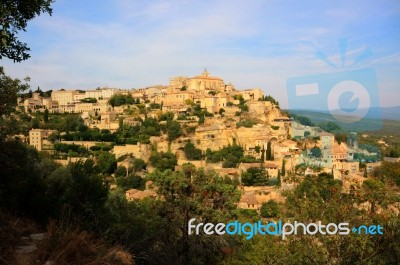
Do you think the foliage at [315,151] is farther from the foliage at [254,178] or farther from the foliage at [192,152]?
the foliage at [192,152]

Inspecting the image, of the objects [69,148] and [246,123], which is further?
[246,123]

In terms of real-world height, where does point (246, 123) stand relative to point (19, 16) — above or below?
below

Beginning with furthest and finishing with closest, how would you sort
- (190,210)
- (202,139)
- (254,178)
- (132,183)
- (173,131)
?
1. (202,139)
2. (173,131)
3. (132,183)
4. (254,178)
5. (190,210)

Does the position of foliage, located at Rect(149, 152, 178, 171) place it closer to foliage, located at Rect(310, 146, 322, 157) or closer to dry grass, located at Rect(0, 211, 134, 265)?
foliage, located at Rect(310, 146, 322, 157)

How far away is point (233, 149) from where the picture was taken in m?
35.2

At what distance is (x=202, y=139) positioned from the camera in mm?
37312

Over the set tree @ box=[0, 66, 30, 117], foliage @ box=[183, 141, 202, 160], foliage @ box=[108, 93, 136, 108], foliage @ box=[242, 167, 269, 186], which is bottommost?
foliage @ box=[242, 167, 269, 186]

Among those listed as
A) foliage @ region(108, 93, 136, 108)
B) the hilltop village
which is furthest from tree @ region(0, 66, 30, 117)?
foliage @ region(108, 93, 136, 108)

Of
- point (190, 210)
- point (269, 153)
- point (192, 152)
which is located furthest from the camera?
point (192, 152)

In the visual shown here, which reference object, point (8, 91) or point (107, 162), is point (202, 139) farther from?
point (8, 91)

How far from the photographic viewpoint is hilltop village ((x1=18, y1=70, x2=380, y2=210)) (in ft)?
86.2

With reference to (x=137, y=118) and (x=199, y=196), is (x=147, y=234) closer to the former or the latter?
(x=199, y=196)

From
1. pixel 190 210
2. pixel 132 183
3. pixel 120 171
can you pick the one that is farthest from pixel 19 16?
pixel 120 171

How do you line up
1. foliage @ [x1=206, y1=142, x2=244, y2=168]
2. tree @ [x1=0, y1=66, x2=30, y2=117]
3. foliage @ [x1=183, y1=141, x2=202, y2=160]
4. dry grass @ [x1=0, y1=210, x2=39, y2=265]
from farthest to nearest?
→ foliage @ [x1=183, y1=141, x2=202, y2=160]
foliage @ [x1=206, y1=142, x2=244, y2=168]
tree @ [x1=0, y1=66, x2=30, y2=117]
dry grass @ [x1=0, y1=210, x2=39, y2=265]
